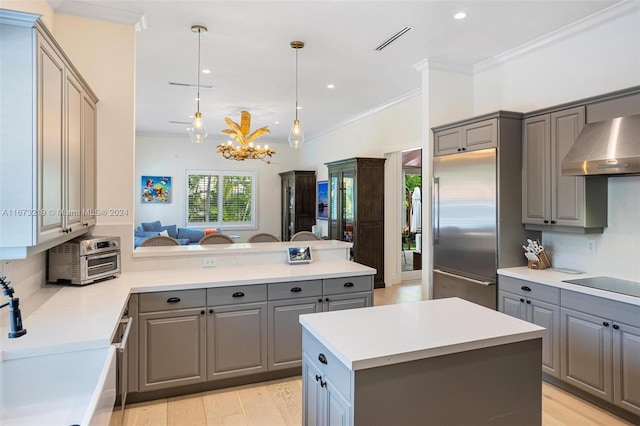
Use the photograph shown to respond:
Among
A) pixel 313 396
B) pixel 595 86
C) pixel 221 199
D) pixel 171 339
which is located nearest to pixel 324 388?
pixel 313 396

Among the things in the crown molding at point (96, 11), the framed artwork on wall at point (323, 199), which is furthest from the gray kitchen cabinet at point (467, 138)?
the framed artwork on wall at point (323, 199)

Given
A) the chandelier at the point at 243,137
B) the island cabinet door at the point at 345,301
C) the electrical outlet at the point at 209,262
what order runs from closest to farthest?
the island cabinet door at the point at 345,301
the electrical outlet at the point at 209,262
the chandelier at the point at 243,137

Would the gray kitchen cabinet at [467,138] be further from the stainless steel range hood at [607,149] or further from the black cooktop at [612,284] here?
the black cooktop at [612,284]

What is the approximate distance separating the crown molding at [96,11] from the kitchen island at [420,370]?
9.55ft

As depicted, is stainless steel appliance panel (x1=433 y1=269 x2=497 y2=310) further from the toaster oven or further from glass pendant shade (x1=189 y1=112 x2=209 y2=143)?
the toaster oven

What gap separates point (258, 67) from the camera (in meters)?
4.52

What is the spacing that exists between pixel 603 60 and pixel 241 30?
3164mm

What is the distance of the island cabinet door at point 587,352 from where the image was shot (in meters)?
2.66

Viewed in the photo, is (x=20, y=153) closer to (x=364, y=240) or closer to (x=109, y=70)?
(x=109, y=70)

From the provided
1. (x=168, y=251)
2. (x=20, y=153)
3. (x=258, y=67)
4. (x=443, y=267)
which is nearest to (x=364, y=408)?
(x=20, y=153)

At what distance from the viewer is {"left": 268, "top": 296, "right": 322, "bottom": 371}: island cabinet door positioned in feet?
10.2

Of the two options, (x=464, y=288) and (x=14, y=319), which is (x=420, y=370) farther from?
(x=464, y=288)

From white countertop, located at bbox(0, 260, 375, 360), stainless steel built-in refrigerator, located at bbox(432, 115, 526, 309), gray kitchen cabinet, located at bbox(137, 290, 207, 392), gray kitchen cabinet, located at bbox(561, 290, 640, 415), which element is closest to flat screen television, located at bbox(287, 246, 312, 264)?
white countertop, located at bbox(0, 260, 375, 360)

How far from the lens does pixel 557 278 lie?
308cm
